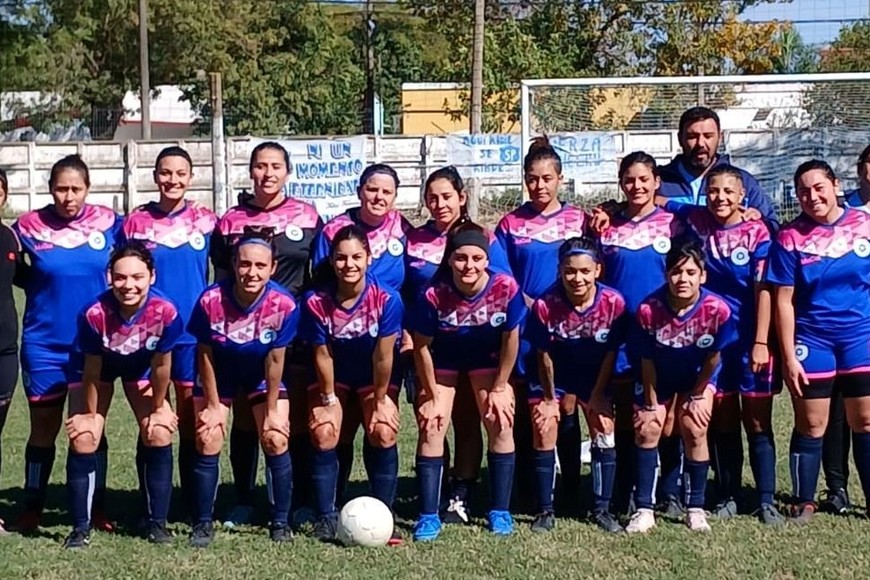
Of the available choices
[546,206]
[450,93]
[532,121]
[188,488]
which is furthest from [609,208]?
[450,93]

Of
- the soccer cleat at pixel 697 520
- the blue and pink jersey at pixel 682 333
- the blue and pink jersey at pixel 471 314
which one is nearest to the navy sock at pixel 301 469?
the blue and pink jersey at pixel 471 314

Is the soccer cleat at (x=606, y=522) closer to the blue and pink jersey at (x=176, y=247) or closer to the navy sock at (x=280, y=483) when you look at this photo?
the navy sock at (x=280, y=483)

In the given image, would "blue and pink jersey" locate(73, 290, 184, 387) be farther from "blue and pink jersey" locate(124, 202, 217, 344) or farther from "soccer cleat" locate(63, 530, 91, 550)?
"soccer cleat" locate(63, 530, 91, 550)

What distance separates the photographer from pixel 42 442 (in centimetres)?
537

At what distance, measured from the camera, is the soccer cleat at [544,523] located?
532 centimetres

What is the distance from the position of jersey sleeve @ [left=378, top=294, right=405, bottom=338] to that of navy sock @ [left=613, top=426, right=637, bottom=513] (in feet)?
4.22

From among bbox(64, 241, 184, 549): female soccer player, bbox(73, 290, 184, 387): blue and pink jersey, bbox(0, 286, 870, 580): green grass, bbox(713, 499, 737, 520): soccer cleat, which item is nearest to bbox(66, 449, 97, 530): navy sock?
bbox(64, 241, 184, 549): female soccer player

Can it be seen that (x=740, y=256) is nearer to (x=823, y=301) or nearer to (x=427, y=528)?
(x=823, y=301)

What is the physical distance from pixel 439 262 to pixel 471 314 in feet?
1.35

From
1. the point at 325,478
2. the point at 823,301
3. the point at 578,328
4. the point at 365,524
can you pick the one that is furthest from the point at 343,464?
the point at 823,301

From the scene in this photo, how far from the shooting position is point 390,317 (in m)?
5.08

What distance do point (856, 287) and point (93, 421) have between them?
3.46 m

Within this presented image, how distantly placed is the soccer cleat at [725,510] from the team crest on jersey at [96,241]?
3139 mm

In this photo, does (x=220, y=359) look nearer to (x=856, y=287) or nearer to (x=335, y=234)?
(x=335, y=234)
